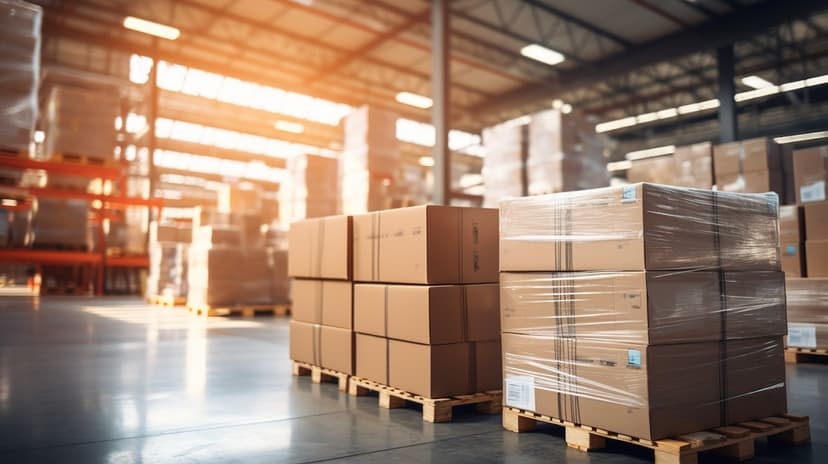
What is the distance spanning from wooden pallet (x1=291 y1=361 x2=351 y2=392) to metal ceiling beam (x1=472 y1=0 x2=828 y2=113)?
32.0ft

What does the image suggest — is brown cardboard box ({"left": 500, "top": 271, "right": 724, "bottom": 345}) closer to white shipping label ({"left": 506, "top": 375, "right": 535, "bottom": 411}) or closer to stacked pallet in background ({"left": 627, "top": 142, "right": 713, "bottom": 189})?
white shipping label ({"left": 506, "top": 375, "right": 535, "bottom": 411})

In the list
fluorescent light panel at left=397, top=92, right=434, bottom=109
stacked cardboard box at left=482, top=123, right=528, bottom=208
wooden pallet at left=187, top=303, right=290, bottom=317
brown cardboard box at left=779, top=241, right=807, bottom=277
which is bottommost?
wooden pallet at left=187, top=303, right=290, bottom=317

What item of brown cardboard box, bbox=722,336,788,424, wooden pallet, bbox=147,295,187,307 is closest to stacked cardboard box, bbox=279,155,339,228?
wooden pallet, bbox=147,295,187,307

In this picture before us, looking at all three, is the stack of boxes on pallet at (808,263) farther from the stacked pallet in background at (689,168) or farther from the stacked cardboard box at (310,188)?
the stacked cardboard box at (310,188)

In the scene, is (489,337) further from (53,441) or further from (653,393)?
(53,441)

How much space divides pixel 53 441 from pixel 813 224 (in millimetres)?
5509

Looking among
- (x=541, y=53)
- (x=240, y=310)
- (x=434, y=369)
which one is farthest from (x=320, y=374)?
(x=541, y=53)

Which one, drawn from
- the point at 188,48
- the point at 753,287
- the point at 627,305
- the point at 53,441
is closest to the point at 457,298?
the point at 627,305

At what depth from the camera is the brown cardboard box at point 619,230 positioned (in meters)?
2.26

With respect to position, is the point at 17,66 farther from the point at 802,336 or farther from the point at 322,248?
the point at 802,336

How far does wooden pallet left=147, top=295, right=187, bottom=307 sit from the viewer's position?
10727mm

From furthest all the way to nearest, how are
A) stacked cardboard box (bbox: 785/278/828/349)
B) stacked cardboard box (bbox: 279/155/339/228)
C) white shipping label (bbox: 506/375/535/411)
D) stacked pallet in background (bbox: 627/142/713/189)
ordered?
1. stacked cardboard box (bbox: 279/155/339/228)
2. stacked pallet in background (bbox: 627/142/713/189)
3. stacked cardboard box (bbox: 785/278/828/349)
4. white shipping label (bbox: 506/375/535/411)

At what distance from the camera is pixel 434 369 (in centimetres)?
290

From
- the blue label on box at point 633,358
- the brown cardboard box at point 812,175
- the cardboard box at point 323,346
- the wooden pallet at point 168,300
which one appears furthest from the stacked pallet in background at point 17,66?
the brown cardboard box at point 812,175
